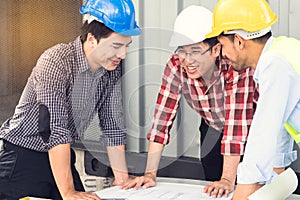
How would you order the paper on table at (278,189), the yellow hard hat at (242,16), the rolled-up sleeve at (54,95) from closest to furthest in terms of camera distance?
the paper on table at (278,189) < the yellow hard hat at (242,16) < the rolled-up sleeve at (54,95)

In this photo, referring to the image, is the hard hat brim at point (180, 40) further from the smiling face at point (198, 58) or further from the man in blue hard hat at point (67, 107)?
the man in blue hard hat at point (67, 107)

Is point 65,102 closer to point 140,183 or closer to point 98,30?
point 98,30

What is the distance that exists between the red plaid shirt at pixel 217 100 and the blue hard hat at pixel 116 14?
24 centimetres

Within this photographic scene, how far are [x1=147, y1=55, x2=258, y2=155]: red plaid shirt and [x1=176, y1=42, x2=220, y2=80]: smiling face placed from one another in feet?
0.11

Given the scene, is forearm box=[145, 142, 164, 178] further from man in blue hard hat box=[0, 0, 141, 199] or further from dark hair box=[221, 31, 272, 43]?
dark hair box=[221, 31, 272, 43]

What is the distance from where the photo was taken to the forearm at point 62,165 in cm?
195

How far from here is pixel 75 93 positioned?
2.04 m

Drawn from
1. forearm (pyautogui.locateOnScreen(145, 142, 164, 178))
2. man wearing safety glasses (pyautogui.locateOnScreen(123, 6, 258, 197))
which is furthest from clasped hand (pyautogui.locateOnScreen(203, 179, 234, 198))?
forearm (pyautogui.locateOnScreen(145, 142, 164, 178))

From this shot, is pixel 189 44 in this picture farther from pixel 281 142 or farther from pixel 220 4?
pixel 281 142

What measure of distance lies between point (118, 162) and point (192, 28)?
1.87 ft

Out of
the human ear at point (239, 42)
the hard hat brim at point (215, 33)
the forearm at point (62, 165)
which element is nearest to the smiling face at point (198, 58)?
the hard hat brim at point (215, 33)

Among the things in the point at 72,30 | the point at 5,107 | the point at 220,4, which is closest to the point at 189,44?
the point at 220,4

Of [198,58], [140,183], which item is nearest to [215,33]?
[198,58]

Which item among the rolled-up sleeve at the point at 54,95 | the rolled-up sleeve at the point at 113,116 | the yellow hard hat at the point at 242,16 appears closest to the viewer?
the yellow hard hat at the point at 242,16
